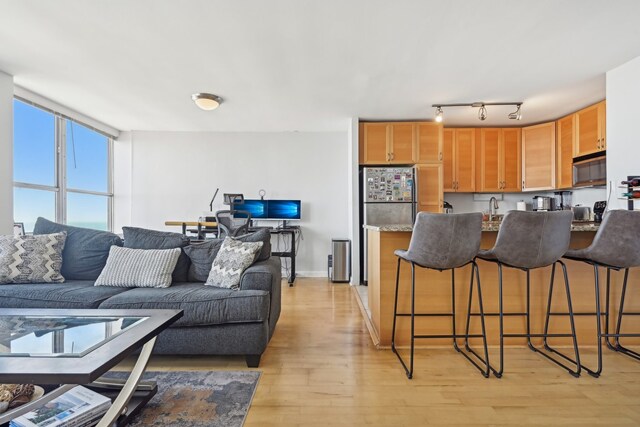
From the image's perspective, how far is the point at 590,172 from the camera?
12.4 feet

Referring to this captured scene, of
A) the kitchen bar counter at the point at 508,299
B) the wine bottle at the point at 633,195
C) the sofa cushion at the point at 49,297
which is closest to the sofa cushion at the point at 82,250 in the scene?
the sofa cushion at the point at 49,297

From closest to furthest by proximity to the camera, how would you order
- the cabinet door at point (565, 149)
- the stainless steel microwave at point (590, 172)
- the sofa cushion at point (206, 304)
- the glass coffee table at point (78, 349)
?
the glass coffee table at point (78, 349), the sofa cushion at point (206, 304), the stainless steel microwave at point (590, 172), the cabinet door at point (565, 149)

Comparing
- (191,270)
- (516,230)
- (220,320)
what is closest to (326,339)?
(220,320)

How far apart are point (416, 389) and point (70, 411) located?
5.64 feet

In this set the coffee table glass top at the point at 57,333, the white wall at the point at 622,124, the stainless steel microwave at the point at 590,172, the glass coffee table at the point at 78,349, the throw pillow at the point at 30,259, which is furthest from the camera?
the stainless steel microwave at the point at 590,172

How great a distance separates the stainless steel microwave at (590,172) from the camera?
3592mm

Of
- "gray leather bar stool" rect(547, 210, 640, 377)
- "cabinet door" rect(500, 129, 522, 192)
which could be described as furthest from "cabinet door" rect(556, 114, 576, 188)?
"gray leather bar stool" rect(547, 210, 640, 377)

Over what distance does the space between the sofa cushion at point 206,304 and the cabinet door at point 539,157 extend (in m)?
4.48

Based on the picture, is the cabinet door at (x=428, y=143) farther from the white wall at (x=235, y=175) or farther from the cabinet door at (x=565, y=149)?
the cabinet door at (x=565, y=149)

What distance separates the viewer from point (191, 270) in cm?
272

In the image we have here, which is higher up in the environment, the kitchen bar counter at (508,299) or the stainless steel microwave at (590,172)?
the stainless steel microwave at (590,172)

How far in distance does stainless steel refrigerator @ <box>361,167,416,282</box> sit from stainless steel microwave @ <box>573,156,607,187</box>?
6.60ft

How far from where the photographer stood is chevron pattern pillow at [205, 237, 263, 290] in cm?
240

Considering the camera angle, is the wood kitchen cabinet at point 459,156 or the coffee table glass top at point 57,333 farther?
the wood kitchen cabinet at point 459,156
